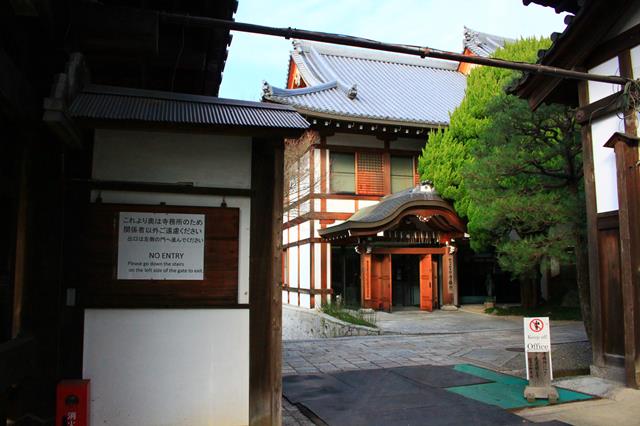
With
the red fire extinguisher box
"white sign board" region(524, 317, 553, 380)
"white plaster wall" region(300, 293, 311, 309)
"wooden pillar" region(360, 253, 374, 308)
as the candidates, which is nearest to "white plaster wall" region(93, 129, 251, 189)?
the red fire extinguisher box

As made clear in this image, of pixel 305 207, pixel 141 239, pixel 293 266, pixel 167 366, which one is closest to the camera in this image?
pixel 167 366

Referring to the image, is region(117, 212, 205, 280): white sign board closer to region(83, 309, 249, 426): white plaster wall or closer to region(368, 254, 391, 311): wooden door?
region(83, 309, 249, 426): white plaster wall

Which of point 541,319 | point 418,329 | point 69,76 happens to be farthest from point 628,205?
point 418,329

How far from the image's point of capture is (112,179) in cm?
508

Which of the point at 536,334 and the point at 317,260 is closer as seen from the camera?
the point at 536,334

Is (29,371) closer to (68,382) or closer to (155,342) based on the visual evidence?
(68,382)

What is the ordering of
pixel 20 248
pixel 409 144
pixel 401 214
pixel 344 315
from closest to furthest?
pixel 20 248 → pixel 344 315 → pixel 401 214 → pixel 409 144

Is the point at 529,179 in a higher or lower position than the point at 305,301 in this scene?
higher

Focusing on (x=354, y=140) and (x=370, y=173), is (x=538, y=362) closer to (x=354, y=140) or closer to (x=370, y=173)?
(x=370, y=173)

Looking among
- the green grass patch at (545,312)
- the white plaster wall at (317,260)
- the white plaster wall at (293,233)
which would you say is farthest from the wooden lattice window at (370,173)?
the green grass patch at (545,312)

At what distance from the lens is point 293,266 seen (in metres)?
21.6

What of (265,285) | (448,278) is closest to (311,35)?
(265,285)

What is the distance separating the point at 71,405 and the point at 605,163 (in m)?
7.51

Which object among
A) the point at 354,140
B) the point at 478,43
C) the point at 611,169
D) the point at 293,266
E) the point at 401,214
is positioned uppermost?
the point at 478,43
